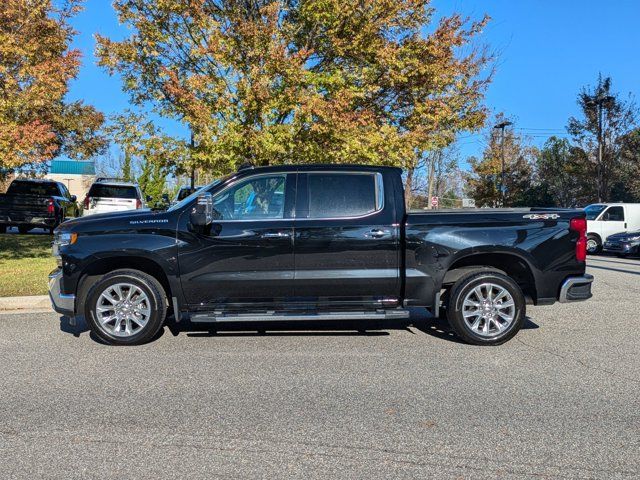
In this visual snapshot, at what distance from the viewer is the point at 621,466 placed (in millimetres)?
3301

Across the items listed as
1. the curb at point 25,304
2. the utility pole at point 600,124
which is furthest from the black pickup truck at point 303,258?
the utility pole at point 600,124

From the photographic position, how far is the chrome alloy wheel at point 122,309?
19.7 ft

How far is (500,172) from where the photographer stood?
4119 centimetres

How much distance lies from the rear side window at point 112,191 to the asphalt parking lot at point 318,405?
11370mm

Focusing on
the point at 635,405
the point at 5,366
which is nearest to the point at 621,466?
the point at 635,405

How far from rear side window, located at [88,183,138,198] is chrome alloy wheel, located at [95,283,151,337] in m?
12.3

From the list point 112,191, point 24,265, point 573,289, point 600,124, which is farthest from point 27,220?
point 600,124

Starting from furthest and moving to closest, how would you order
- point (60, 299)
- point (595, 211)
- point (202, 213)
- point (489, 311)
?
1. point (595, 211)
2. point (489, 311)
3. point (60, 299)
4. point (202, 213)

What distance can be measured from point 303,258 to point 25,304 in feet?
15.0

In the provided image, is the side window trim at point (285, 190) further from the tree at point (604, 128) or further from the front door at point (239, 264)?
the tree at point (604, 128)

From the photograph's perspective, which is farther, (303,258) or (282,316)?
(303,258)

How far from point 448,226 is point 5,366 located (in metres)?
4.72

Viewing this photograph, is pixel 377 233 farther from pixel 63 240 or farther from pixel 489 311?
pixel 63 240

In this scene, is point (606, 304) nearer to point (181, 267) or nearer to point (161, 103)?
point (181, 267)
